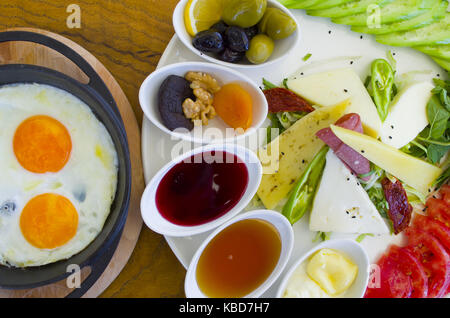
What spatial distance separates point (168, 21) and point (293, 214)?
1397 millimetres

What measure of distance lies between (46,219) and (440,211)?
2287mm

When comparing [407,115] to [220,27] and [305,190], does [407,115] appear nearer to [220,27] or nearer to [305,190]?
A: [305,190]

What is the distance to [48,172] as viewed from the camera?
2.04 meters

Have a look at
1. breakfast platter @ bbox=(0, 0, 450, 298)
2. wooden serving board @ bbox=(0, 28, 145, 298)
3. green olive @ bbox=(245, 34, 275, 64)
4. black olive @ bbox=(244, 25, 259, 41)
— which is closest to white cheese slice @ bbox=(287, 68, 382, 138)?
breakfast platter @ bbox=(0, 0, 450, 298)

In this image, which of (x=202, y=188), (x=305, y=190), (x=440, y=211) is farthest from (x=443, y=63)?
(x=202, y=188)

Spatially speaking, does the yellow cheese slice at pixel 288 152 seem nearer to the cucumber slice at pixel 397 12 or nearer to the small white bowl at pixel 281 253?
the small white bowl at pixel 281 253

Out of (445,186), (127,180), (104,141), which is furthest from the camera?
(445,186)

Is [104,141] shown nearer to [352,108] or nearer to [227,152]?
[227,152]

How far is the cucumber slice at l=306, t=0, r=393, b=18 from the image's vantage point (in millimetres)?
2207

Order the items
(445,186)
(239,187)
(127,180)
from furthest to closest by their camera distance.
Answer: (445,186)
(239,187)
(127,180)

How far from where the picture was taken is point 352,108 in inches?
89.2

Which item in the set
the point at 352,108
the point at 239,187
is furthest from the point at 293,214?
the point at 352,108
